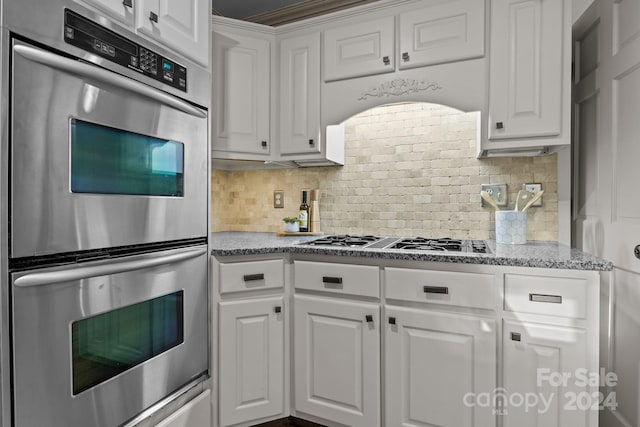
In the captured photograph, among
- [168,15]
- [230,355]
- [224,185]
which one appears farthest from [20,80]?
[224,185]

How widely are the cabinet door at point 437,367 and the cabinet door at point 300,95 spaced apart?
1.17 meters

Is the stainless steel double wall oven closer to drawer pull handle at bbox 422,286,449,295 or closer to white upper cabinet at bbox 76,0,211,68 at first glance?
white upper cabinet at bbox 76,0,211,68

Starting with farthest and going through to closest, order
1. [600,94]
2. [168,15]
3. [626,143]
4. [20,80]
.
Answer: [600,94], [626,143], [168,15], [20,80]

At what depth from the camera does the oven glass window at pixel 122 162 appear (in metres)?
1.08

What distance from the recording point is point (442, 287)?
1.64 meters

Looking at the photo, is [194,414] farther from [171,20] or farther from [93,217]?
[171,20]

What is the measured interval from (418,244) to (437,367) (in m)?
0.63

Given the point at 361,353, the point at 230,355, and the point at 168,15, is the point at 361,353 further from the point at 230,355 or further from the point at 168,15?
the point at 168,15

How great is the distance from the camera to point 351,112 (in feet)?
7.22

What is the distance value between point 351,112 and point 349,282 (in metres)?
1.01

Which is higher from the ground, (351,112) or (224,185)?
(351,112)

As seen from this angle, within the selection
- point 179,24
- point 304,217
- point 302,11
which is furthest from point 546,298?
point 302,11

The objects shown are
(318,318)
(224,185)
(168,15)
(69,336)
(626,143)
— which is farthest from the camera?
(224,185)

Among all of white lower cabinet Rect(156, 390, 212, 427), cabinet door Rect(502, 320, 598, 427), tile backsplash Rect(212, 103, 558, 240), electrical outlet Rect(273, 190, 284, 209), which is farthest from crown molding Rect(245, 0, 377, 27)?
white lower cabinet Rect(156, 390, 212, 427)
